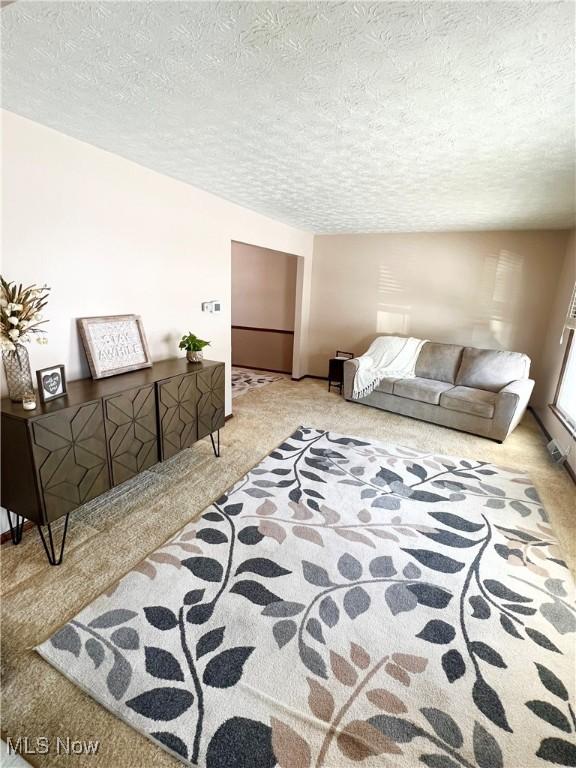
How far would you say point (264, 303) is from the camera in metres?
6.55

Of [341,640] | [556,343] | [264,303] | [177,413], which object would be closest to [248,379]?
[264,303]

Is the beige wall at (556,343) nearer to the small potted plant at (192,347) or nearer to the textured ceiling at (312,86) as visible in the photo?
the textured ceiling at (312,86)

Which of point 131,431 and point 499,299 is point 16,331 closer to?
point 131,431

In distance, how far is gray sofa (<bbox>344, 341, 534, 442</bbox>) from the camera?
12.6ft

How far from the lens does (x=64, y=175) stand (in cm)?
221

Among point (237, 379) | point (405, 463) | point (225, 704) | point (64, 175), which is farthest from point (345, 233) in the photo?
point (225, 704)

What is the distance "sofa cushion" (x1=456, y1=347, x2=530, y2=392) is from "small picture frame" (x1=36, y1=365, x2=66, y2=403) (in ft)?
14.2

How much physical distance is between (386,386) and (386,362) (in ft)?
1.56

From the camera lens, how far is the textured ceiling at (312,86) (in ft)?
3.71

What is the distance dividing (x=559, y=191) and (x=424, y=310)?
8.02 feet

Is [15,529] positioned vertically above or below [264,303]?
below

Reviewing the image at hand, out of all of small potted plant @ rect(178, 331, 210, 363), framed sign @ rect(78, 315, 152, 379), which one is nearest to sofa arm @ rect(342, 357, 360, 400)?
small potted plant @ rect(178, 331, 210, 363)

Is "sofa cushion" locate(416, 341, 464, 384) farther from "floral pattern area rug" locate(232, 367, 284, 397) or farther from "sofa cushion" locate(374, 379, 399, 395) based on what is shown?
"floral pattern area rug" locate(232, 367, 284, 397)

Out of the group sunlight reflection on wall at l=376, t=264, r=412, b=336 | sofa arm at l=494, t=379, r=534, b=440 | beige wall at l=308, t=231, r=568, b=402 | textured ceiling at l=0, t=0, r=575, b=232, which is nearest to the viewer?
textured ceiling at l=0, t=0, r=575, b=232
